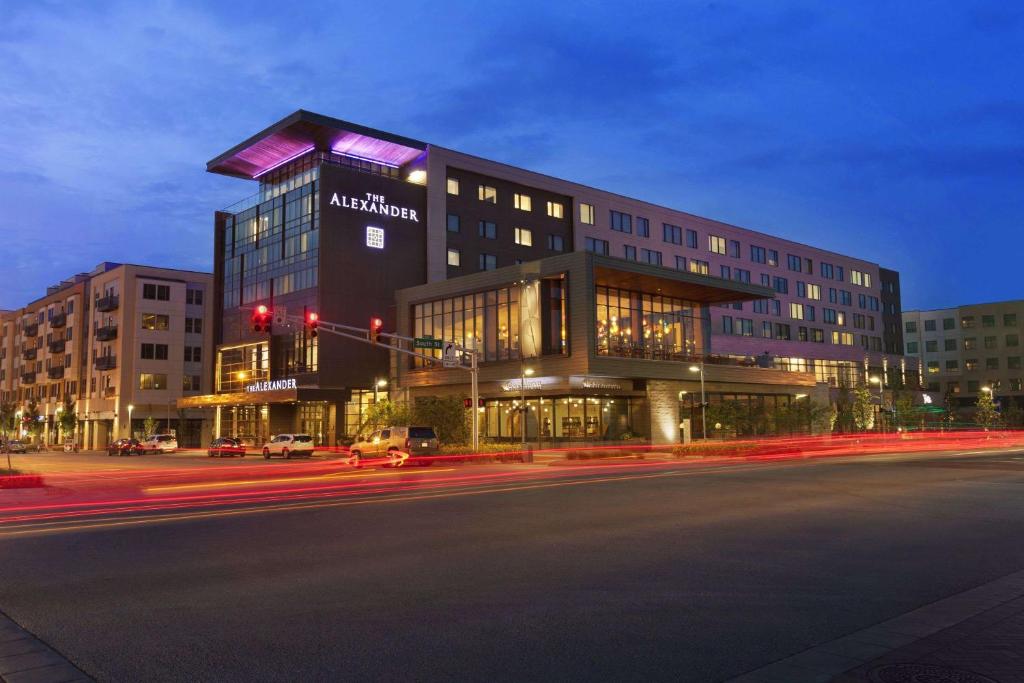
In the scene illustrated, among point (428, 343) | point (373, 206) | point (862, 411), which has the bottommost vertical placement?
point (862, 411)

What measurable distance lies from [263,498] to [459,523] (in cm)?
882

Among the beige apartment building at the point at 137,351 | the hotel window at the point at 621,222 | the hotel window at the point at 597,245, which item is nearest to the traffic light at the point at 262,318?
the hotel window at the point at 597,245

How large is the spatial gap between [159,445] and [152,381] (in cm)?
2466

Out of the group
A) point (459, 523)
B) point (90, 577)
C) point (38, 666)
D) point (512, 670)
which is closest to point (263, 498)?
point (459, 523)

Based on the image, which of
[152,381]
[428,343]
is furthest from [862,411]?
[152,381]

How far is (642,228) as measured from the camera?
88.1 m

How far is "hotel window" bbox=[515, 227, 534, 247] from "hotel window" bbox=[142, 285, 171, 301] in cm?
4615

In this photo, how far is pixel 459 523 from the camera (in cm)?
1567

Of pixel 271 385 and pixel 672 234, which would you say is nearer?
pixel 271 385

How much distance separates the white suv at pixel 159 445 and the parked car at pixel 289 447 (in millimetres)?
19408

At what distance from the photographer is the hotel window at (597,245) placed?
8312 centimetres

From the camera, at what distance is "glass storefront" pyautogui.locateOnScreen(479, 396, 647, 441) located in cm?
5922

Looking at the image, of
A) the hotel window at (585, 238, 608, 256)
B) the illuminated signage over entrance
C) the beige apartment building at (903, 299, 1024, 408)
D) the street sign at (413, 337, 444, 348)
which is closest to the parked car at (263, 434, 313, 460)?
the illuminated signage over entrance

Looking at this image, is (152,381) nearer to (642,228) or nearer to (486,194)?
(486,194)
